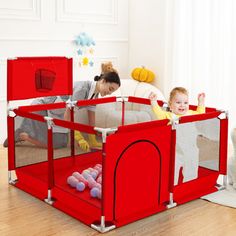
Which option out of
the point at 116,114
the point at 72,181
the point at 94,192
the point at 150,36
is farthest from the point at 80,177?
the point at 150,36

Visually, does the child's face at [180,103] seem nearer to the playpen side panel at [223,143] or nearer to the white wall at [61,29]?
the playpen side panel at [223,143]

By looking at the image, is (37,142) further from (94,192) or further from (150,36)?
(150,36)

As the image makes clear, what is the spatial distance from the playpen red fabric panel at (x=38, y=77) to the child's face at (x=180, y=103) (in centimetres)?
71

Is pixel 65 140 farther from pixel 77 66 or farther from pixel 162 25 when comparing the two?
pixel 162 25

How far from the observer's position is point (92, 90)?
10.5 feet

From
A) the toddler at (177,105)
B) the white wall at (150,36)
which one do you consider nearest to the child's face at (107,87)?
the toddler at (177,105)

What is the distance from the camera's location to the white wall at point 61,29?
3.51 m

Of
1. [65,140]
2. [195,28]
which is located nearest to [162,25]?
[195,28]

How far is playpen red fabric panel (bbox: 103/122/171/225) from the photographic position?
77.7 inches

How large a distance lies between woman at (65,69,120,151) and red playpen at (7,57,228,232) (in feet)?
0.24

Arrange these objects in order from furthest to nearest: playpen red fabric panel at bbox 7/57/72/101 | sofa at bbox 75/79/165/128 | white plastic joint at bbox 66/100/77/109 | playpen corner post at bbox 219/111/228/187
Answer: sofa at bbox 75/79/165/128 → white plastic joint at bbox 66/100/77/109 → playpen red fabric panel at bbox 7/57/72/101 → playpen corner post at bbox 219/111/228/187

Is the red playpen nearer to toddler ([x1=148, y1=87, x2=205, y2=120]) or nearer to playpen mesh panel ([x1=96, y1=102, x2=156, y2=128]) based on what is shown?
toddler ([x1=148, y1=87, x2=205, y2=120])

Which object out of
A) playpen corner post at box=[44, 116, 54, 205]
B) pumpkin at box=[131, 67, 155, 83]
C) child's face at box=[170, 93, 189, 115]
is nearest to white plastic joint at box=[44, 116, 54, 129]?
playpen corner post at box=[44, 116, 54, 205]

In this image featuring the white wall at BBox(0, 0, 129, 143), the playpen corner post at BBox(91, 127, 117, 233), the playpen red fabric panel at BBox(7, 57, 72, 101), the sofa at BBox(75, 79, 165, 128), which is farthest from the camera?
the white wall at BBox(0, 0, 129, 143)
